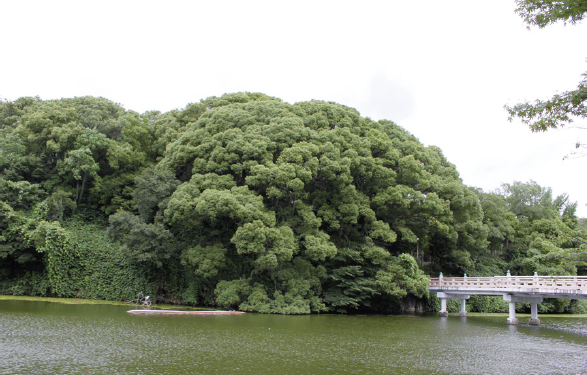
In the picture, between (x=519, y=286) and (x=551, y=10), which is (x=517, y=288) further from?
(x=551, y=10)

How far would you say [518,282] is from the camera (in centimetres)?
2256

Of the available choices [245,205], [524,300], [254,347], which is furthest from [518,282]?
[254,347]

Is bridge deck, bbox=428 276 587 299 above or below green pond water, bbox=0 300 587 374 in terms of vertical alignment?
above

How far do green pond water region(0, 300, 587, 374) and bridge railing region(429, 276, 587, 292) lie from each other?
2.56 m

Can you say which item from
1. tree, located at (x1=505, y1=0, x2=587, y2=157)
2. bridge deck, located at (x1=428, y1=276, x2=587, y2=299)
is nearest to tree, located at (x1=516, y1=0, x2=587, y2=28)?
tree, located at (x1=505, y1=0, x2=587, y2=157)

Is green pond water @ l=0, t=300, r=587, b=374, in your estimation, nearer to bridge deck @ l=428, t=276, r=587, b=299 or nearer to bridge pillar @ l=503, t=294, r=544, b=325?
→ bridge deck @ l=428, t=276, r=587, b=299

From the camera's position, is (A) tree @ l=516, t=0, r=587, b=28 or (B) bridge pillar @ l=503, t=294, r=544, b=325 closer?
(A) tree @ l=516, t=0, r=587, b=28

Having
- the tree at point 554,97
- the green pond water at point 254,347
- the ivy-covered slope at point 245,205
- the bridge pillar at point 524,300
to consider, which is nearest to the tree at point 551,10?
the tree at point 554,97

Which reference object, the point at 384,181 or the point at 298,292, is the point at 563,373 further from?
the point at 384,181

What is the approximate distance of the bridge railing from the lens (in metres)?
19.8

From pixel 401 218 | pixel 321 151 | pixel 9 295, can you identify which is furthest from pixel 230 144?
pixel 9 295

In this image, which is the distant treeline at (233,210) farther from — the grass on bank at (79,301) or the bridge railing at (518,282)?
the bridge railing at (518,282)

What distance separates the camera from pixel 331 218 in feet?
80.7

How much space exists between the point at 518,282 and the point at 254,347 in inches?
665
